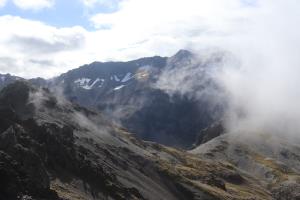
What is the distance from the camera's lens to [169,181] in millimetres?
184875

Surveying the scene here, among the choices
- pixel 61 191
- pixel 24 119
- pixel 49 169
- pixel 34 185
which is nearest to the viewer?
pixel 34 185

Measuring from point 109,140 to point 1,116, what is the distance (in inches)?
2005

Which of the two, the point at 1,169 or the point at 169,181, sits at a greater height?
the point at 1,169

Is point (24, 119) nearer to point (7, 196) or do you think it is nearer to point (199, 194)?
point (199, 194)

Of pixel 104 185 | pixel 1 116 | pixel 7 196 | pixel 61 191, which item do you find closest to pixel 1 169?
pixel 7 196

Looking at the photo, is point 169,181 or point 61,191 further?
point 169,181

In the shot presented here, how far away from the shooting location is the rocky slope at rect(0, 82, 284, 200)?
100m

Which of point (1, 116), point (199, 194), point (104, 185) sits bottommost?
point (199, 194)

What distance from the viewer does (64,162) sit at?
5600 inches

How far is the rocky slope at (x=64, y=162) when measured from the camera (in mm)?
100450

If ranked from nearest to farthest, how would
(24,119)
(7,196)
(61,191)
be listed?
(7,196) < (61,191) < (24,119)

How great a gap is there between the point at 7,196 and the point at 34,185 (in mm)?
11557

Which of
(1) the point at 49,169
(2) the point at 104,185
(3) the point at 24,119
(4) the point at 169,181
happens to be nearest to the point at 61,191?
(1) the point at 49,169

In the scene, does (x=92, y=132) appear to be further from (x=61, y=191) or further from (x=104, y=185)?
(x=61, y=191)
